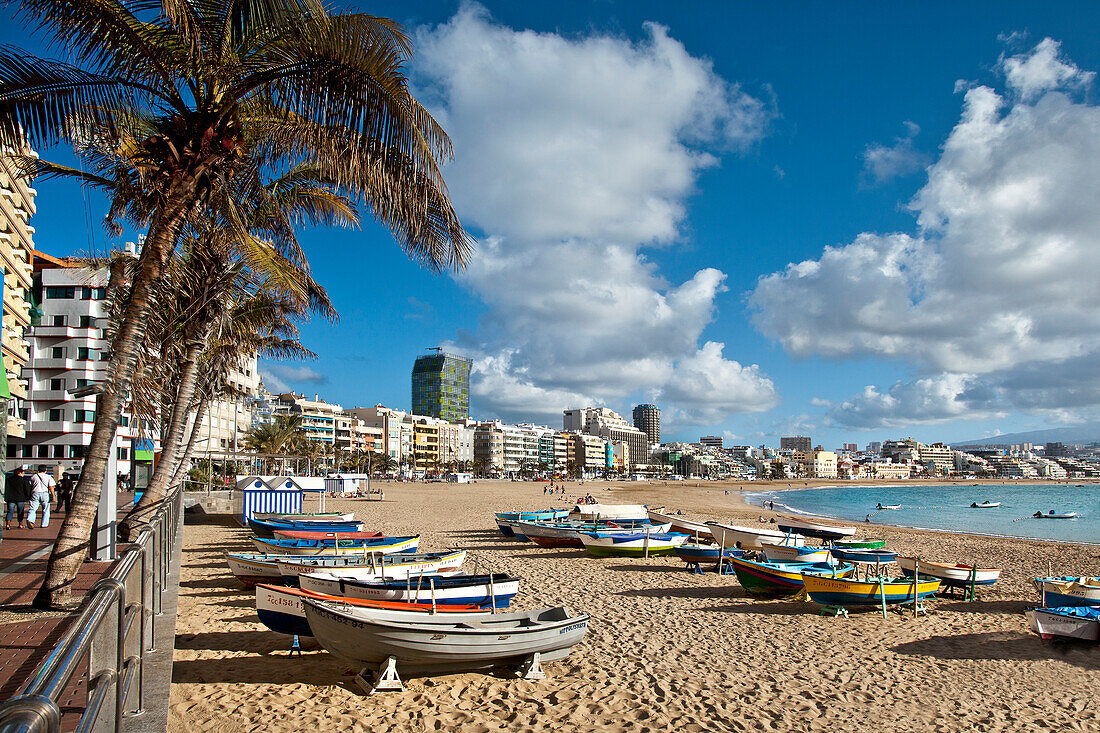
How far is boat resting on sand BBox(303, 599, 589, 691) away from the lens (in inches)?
359

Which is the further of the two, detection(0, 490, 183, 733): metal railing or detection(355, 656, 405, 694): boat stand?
detection(355, 656, 405, 694): boat stand

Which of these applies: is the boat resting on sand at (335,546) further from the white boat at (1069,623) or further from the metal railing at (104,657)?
the white boat at (1069,623)

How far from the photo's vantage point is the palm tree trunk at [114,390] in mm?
8344

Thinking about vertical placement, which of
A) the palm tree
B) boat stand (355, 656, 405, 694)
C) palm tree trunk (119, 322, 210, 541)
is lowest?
boat stand (355, 656, 405, 694)

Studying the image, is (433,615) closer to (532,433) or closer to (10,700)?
(10,700)

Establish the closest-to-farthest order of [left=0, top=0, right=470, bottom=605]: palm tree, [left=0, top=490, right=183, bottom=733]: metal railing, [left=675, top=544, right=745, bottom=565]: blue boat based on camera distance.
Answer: [left=0, top=490, right=183, bottom=733]: metal railing < [left=0, top=0, right=470, bottom=605]: palm tree < [left=675, top=544, right=745, bottom=565]: blue boat

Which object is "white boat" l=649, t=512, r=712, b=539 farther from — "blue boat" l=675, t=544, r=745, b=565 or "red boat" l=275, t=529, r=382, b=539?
"red boat" l=275, t=529, r=382, b=539

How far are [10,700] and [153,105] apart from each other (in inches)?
362

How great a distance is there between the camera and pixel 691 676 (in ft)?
33.3

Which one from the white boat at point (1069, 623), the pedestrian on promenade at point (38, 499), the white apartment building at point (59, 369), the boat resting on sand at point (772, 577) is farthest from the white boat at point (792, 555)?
the white apartment building at point (59, 369)

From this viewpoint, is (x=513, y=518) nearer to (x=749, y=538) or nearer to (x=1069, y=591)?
(x=749, y=538)

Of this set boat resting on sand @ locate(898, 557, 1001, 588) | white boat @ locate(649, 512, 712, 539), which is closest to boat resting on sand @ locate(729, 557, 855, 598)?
boat resting on sand @ locate(898, 557, 1001, 588)

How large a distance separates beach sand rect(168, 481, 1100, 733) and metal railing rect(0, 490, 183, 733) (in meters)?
2.40

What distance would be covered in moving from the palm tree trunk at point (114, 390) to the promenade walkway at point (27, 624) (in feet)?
1.53
